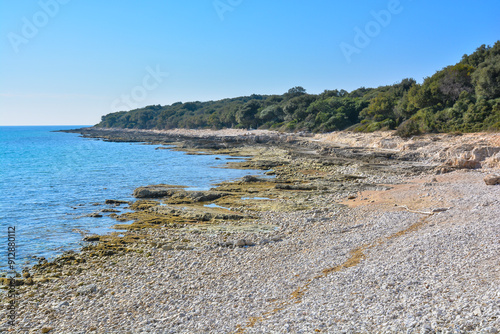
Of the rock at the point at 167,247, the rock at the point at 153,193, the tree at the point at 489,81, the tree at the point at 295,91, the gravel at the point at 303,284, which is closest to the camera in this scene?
the gravel at the point at 303,284

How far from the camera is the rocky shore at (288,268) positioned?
7.00m

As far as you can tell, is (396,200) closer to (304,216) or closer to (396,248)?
(304,216)

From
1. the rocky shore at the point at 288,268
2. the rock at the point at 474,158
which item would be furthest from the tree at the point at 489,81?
the rocky shore at the point at 288,268

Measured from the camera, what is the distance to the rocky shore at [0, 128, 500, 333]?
7.00 m

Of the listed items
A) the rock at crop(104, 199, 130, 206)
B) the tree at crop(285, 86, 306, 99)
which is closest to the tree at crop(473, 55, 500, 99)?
the rock at crop(104, 199, 130, 206)

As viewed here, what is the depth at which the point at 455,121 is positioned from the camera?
124ft

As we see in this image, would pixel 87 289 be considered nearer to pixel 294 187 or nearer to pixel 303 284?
pixel 303 284

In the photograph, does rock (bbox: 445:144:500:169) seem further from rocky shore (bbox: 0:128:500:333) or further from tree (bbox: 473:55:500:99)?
tree (bbox: 473:55:500:99)

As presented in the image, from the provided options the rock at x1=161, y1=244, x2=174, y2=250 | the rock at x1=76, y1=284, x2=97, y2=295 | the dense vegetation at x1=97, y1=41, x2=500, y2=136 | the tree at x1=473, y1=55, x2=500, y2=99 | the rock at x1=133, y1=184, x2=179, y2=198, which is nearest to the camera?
the rock at x1=76, y1=284, x2=97, y2=295

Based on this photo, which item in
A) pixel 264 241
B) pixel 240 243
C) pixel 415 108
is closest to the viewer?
pixel 240 243

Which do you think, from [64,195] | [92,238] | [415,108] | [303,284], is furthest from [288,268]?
[415,108]

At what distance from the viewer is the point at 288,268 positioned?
10.1 meters

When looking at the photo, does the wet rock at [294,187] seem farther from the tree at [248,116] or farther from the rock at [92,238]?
the tree at [248,116]

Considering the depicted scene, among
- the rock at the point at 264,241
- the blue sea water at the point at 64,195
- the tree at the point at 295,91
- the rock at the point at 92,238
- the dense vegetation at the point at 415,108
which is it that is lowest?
the blue sea water at the point at 64,195
